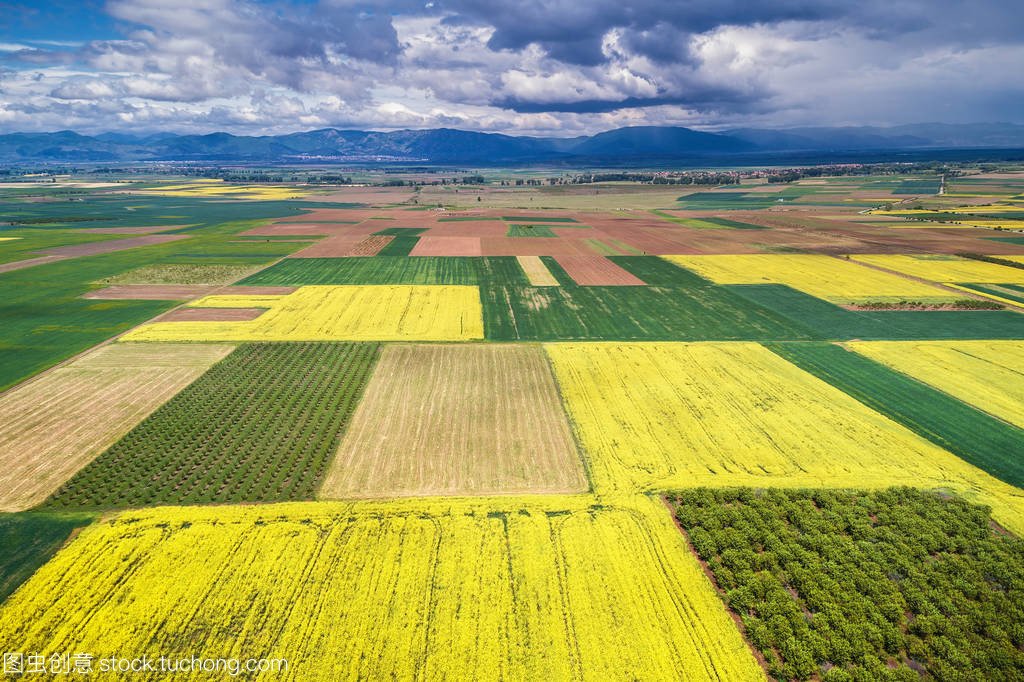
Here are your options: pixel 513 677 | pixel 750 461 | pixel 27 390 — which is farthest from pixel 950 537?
pixel 27 390

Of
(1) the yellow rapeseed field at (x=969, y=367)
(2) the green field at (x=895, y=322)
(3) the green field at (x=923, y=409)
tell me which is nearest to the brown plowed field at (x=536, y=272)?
(2) the green field at (x=895, y=322)

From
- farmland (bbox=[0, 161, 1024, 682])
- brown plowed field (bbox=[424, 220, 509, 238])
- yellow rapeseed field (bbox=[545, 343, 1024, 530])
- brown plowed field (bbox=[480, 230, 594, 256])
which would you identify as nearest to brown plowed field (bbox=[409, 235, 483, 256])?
brown plowed field (bbox=[480, 230, 594, 256])

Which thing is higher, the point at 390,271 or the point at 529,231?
the point at 529,231

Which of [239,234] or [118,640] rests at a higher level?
[239,234]

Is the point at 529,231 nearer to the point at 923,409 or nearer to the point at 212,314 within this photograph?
the point at 212,314

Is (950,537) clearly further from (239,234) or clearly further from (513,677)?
(239,234)

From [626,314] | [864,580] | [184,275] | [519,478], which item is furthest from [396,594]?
[184,275]
